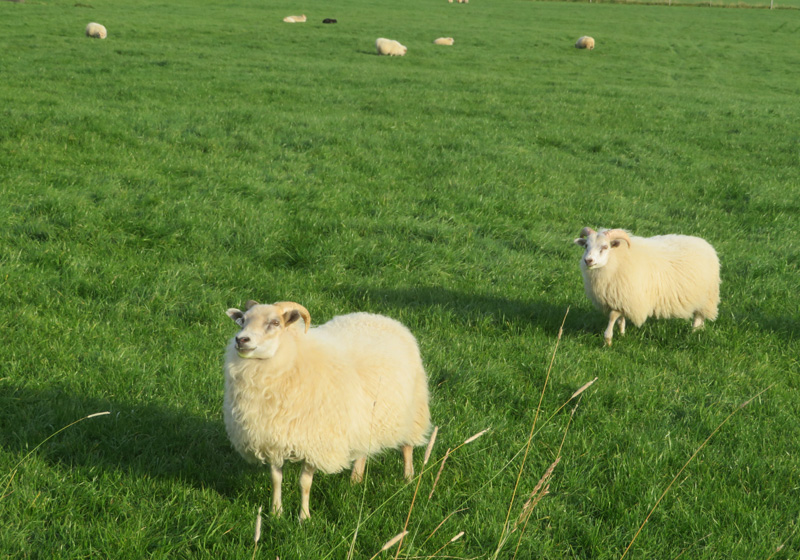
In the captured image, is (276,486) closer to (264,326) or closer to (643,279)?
(264,326)

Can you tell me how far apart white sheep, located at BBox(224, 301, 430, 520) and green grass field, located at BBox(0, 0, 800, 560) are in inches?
11.9

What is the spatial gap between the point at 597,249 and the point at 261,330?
3.79 metres

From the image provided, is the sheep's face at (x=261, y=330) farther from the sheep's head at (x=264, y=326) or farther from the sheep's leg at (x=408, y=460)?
the sheep's leg at (x=408, y=460)

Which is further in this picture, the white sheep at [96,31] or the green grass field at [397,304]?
the white sheep at [96,31]

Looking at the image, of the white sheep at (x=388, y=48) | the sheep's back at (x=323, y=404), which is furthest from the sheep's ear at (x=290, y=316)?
the white sheep at (x=388, y=48)

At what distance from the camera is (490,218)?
9281 mm

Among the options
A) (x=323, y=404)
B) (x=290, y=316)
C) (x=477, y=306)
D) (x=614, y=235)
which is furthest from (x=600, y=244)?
(x=290, y=316)

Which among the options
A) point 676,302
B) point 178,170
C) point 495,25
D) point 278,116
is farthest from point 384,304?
point 495,25

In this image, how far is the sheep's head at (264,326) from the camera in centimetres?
321

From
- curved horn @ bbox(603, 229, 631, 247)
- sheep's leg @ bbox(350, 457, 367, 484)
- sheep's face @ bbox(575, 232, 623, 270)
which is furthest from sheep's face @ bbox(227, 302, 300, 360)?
curved horn @ bbox(603, 229, 631, 247)

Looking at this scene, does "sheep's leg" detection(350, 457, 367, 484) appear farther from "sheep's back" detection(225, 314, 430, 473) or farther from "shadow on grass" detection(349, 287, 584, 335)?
"shadow on grass" detection(349, 287, 584, 335)

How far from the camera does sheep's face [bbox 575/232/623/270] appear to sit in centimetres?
597

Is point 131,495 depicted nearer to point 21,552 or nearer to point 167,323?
point 21,552

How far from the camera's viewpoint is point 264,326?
3293 millimetres
